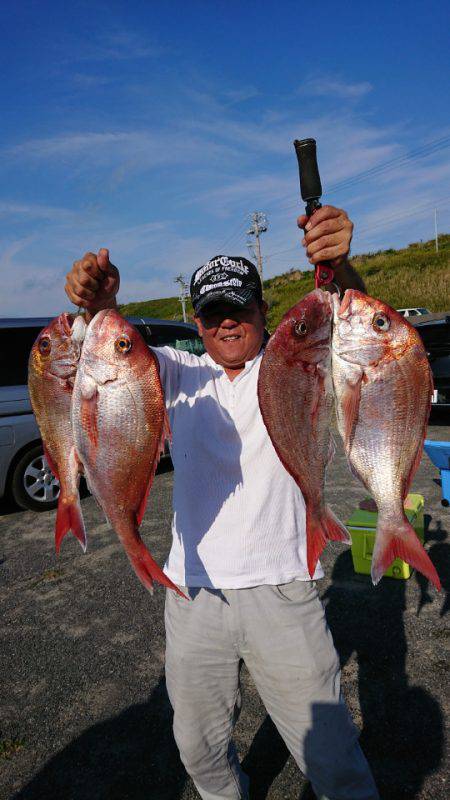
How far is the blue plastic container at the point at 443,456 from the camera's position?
16.2 feet

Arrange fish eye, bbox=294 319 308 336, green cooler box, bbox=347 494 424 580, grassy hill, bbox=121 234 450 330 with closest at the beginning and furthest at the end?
fish eye, bbox=294 319 308 336 → green cooler box, bbox=347 494 424 580 → grassy hill, bbox=121 234 450 330

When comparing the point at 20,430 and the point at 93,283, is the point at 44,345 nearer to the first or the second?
the point at 93,283

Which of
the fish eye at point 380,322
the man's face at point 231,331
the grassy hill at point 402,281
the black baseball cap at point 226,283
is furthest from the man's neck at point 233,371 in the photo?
the grassy hill at point 402,281

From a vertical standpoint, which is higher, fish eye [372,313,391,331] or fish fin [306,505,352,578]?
fish eye [372,313,391,331]

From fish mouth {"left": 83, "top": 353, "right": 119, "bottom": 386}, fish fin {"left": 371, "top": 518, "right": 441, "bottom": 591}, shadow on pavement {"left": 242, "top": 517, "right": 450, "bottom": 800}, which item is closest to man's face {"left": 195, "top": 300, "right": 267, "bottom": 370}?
fish mouth {"left": 83, "top": 353, "right": 119, "bottom": 386}

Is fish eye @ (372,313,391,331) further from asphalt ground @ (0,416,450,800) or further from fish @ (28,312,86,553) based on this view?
asphalt ground @ (0,416,450,800)

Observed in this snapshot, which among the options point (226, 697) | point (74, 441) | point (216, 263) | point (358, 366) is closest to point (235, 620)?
point (226, 697)

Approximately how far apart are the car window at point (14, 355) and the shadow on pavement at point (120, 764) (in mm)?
4593

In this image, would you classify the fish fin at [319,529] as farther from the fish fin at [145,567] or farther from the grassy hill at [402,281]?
the grassy hill at [402,281]

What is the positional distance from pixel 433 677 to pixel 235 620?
1839 millimetres

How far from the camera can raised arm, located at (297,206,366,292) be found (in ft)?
5.87

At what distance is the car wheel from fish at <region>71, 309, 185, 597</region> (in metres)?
5.36

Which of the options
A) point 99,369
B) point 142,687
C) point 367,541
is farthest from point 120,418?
point 367,541

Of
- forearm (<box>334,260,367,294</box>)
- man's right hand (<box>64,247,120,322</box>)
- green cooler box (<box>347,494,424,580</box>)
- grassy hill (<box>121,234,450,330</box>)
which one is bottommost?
green cooler box (<box>347,494,424,580</box>)
